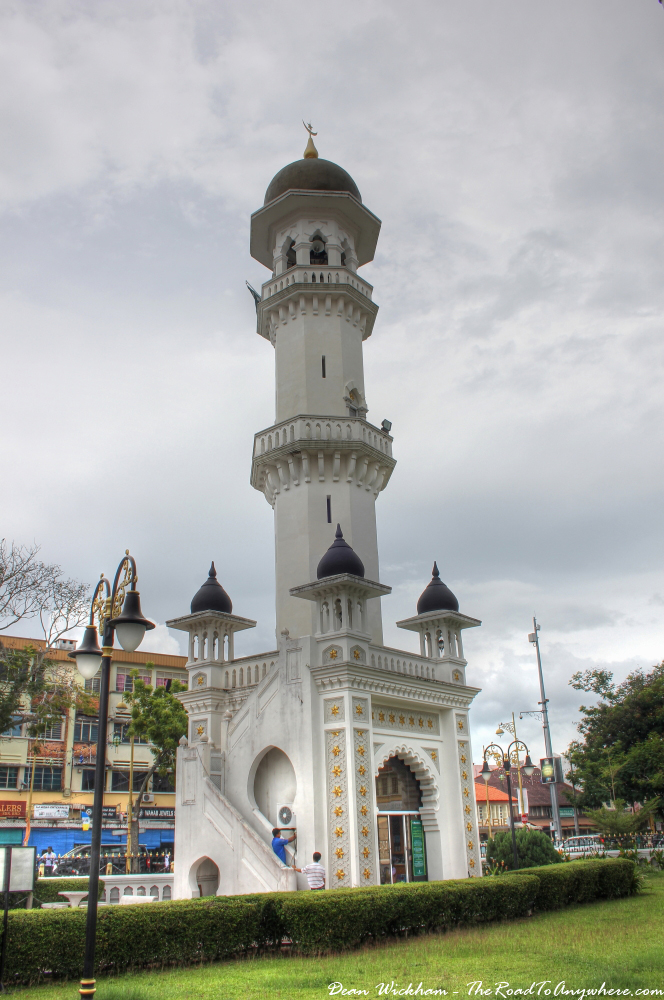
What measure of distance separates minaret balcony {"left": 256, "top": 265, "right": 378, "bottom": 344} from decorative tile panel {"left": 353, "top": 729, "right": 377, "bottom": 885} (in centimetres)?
1536

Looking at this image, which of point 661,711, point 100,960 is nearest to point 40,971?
point 100,960

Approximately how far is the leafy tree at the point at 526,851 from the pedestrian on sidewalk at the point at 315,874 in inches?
486

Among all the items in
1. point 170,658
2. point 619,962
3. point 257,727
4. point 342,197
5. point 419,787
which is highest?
point 342,197

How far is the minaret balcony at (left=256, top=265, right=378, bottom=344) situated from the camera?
2708 cm

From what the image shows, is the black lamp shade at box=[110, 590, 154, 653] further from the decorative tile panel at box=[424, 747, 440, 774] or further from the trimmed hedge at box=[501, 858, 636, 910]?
the decorative tile panel at box=[424, 747, 440, 774]

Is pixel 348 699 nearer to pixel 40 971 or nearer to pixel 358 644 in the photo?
pixel 358 644

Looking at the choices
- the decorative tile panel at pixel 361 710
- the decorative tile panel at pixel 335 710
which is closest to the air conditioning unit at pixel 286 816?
the decorative tile panel at pixel 335 710

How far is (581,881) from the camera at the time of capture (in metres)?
18.9

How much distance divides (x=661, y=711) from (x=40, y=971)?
129ft

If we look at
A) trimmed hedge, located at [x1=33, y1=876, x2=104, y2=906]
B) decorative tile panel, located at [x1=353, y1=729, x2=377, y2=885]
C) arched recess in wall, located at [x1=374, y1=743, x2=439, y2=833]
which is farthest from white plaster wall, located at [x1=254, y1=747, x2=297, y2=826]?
trimmed hedge, located at [x1=33, y1=876, x2=104, y2=906]

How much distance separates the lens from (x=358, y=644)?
1869 centimetres

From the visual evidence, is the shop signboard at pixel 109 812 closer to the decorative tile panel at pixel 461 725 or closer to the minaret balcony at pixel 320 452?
the minaret balcony at pixel 320 452

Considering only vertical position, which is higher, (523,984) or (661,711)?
(661,711)

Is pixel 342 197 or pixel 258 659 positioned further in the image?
pixel 342 197
